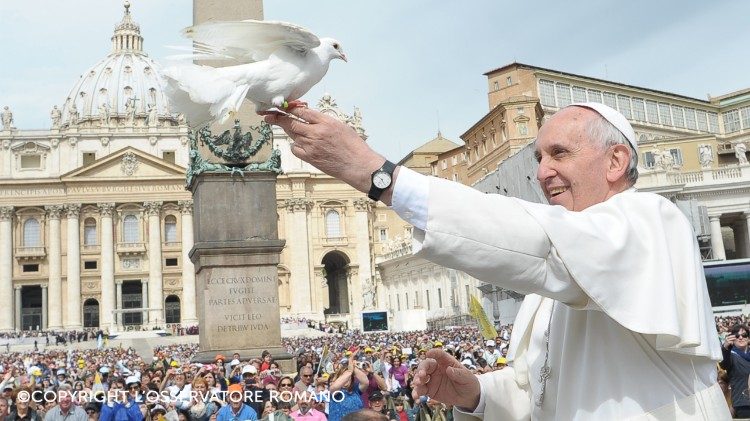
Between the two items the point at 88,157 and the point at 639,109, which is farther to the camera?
the point at 88,157

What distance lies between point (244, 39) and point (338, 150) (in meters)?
0.65

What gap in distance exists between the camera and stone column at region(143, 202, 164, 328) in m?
75.2

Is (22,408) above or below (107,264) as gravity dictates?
below

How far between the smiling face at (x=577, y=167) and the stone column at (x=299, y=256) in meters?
73.8

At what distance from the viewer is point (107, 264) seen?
244ft

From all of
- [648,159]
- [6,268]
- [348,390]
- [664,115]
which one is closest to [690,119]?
[664,115]

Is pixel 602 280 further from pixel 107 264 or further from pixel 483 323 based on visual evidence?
pixel 107 264

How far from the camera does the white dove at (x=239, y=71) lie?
2115 mm

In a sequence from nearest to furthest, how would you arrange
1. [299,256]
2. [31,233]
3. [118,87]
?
[31,233], [299,256], [118,87]

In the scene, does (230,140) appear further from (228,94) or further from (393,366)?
(228,94)

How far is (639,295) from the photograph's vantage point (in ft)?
5.40

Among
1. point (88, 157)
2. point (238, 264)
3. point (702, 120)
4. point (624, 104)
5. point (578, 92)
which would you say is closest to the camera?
point (238, 264)

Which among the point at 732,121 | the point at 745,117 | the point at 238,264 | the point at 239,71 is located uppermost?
the point at 732,121

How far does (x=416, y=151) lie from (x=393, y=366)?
245 ft
